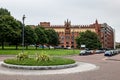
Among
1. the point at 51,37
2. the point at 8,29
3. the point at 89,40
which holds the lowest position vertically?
the point at 89,40

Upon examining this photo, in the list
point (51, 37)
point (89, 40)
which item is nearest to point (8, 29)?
point (51, 37)

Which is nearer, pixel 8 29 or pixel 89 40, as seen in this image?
pixel 8 29

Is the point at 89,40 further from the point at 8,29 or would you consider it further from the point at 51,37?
the point at 8,29

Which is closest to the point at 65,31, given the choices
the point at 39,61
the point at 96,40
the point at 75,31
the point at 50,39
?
the point at 75,31

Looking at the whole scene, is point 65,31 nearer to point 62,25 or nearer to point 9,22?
point 62,25

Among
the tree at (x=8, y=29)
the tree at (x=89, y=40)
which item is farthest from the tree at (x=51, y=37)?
the tree at (x=8, y=29)

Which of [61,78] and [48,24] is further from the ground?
[48,24]

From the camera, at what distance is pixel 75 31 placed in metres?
161

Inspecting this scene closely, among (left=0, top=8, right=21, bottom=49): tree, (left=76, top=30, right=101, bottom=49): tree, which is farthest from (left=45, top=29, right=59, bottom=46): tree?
(left=0, top=8, right=21, bottom=49): tree

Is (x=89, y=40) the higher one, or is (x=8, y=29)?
(x=8, y=29)

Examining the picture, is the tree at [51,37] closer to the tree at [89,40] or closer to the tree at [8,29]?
the tree at [89,40]

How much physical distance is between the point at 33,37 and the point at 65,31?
77521 millimetres

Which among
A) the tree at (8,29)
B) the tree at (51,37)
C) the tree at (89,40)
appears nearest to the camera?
the tree at (8,29)

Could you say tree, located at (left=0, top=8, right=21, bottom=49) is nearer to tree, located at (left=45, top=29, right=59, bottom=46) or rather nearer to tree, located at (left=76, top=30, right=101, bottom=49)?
tree, located at (left=45, top=29, right=59, bottom=46)
